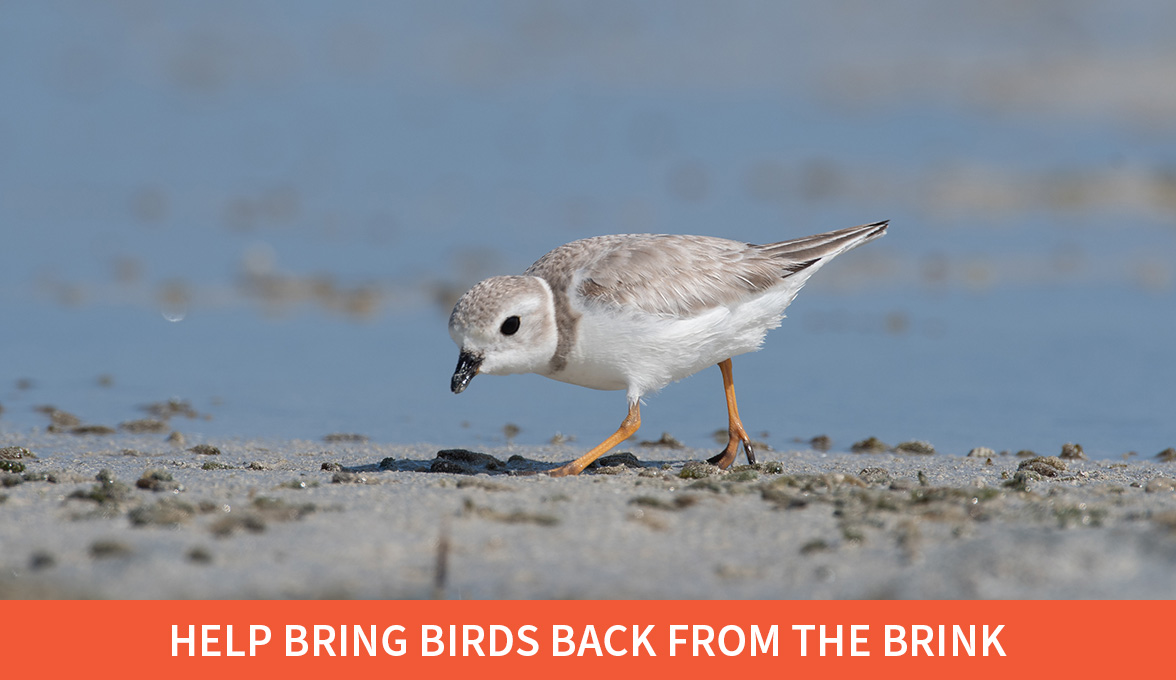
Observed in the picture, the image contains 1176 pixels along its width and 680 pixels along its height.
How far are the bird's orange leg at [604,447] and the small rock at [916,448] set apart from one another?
6.43 feet

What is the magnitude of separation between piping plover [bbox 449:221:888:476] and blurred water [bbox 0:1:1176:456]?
172 centimetres

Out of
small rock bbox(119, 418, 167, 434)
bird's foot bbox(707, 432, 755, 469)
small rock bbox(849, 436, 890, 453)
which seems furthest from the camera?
small rock bbox(119, 418, 167, 434)

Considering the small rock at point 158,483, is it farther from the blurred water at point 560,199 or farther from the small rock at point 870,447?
the small rock at point 870,447

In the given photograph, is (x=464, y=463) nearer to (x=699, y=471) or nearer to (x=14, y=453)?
(x=699, y=471)

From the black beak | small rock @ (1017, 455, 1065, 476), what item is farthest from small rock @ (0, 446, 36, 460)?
small rock @ (1017, 455, 1065, 476)

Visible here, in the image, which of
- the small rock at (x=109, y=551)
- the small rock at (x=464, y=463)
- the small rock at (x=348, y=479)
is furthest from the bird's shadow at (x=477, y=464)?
the small rock at (x=109, y=551)

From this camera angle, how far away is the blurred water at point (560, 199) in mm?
9820

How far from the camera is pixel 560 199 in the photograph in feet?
50.9

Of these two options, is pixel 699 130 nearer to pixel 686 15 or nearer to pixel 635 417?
pixel 686 15

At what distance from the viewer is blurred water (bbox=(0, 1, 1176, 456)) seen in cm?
982

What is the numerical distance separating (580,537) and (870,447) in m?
3.53

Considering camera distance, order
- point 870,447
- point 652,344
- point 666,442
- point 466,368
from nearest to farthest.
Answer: point 466,368 < point 652,344 < point 870,447 < point 666,442

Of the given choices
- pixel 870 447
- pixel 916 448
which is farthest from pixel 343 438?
pixel 916 448

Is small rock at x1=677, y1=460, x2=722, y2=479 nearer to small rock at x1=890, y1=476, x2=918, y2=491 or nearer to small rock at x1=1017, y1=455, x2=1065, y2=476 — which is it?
small rock at x1=890, y1=476, x2=918, y2=491
